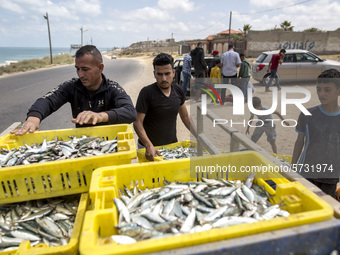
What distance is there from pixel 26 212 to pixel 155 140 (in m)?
2.02

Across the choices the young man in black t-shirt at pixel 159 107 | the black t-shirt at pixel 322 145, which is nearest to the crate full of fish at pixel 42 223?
the young man in black t-shirt at pixel 159 107

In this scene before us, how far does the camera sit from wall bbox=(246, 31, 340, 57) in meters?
32.6

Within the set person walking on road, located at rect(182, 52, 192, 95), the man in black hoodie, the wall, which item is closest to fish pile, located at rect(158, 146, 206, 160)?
person walking on road, located at rect(182, 52, 192, 95)

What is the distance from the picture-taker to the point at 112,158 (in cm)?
199

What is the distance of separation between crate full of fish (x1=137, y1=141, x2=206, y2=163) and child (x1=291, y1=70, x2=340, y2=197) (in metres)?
1.49

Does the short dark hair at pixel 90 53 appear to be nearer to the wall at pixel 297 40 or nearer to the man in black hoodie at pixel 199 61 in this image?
the man in black hoodie at pixel 199 61

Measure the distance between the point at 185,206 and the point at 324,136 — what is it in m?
2.12

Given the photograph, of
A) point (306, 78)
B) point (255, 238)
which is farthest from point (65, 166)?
point (306, 78)

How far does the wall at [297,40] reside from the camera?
32594 mm

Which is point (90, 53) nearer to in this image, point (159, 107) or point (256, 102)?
point (159, 107)

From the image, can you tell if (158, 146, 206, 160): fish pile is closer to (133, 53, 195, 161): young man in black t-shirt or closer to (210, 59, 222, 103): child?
(133, 53, 195, 161): young man in black t-shirt

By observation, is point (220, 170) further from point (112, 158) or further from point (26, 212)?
point (26, 212)

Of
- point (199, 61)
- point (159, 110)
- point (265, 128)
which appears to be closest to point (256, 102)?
point (265, 128)

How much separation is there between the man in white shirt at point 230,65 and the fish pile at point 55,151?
872 centimetres
